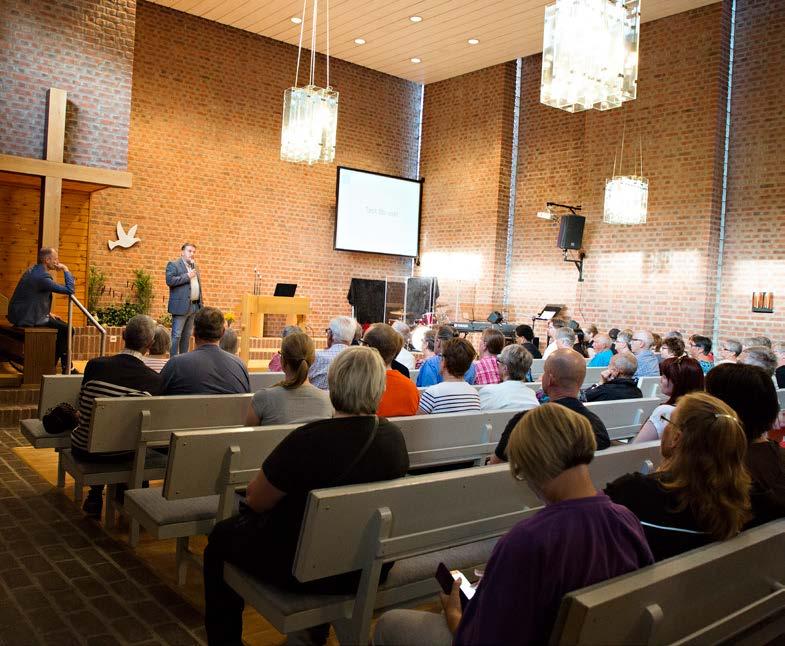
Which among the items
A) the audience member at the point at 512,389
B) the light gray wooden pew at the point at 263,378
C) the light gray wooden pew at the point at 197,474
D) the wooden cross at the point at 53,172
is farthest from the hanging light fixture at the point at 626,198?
the light gray wooden pew at the point at 197,474

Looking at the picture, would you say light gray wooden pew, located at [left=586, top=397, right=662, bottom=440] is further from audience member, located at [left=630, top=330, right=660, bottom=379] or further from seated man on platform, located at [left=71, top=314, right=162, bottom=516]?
seated man on platform, located at [left=71, top=314, right=162, bottom=516]

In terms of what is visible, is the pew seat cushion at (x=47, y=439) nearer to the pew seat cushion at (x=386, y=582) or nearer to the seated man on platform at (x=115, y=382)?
the seated man on platform at (x=115, y=382)

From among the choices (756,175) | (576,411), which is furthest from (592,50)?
(756,175)

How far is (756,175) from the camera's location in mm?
9516

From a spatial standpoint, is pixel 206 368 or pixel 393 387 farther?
pixel 206 368

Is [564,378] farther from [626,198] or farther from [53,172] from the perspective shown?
[53,172]

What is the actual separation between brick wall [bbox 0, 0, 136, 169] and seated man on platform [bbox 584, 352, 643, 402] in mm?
6884

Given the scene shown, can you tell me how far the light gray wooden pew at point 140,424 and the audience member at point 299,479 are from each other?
1244mm

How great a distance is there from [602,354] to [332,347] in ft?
11.3

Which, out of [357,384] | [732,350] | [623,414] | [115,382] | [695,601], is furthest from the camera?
[732,350]

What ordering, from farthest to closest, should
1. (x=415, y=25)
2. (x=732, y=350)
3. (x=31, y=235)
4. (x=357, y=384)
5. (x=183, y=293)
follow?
1. (x=415, y=25)
2. (x=31, y=235)
3. (x=183, y=293)
4. (x=732, y=350)
5. (x=357, y=384)

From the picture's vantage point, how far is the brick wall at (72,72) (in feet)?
26.8

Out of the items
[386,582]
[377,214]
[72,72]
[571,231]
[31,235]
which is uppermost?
[72,72]

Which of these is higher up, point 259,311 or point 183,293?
point 183,293
